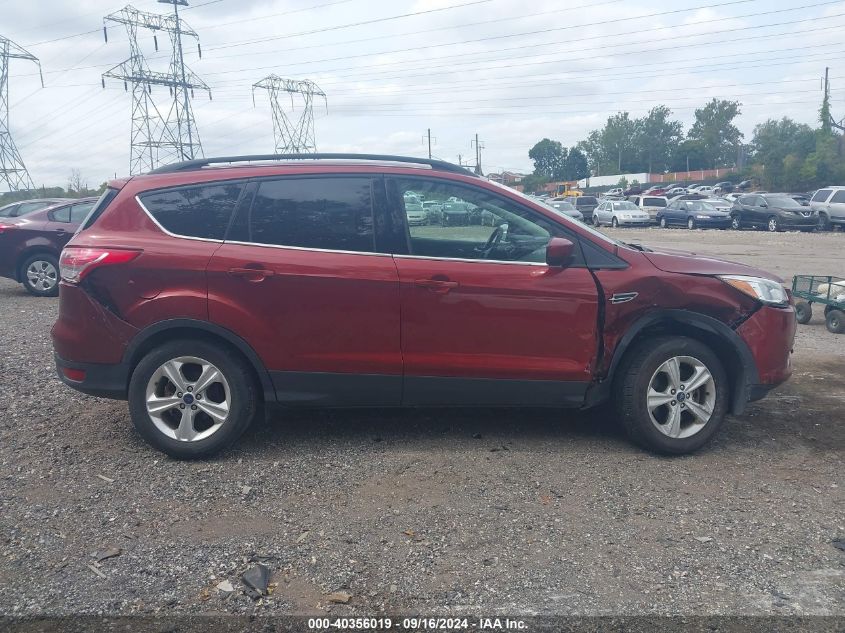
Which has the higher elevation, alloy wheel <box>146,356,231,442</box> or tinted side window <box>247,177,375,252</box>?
tinted side window <box>247,177,375,252</box>

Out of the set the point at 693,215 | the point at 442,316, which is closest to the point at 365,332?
the point at 442,316

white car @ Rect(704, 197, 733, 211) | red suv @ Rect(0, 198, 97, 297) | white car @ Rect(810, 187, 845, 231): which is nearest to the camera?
red suv @ Rect(0, 198, 97, 297)

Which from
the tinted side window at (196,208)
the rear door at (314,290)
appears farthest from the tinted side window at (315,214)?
the tinted side window at (196,208)

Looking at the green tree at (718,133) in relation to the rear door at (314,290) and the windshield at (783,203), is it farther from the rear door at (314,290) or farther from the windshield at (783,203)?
the rear door at (314,290)

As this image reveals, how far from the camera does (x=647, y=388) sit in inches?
185

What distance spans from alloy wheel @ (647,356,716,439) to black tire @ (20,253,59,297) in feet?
34.8

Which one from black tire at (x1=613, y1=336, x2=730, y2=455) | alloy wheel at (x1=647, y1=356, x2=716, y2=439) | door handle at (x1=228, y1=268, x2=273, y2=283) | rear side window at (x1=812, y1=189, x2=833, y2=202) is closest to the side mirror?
black tire at (x1=613, y1=336, x2=730, y2=455)

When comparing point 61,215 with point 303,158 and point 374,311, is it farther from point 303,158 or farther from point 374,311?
point 374,311

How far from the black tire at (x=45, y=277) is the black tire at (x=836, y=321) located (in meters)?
11.3

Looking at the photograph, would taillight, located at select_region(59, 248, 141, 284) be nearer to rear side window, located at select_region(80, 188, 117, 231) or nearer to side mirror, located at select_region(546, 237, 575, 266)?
rear side window, located at select_region(80, 188, 117, 231)

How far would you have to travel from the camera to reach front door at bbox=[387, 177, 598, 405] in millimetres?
4645

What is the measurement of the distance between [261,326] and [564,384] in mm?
1924

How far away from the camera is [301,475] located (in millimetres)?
4508

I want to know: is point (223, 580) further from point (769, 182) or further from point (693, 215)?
point (769, 182)
